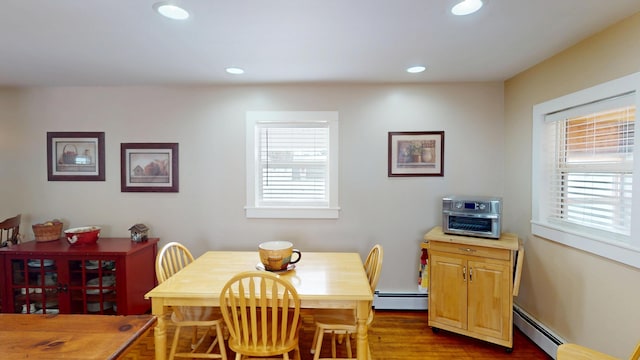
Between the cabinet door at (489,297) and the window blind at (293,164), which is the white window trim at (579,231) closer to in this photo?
the cabinet door at (489,297)

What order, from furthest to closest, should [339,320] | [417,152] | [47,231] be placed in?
[417,152], [47,231], [339,320]

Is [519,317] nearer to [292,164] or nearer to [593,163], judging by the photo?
[593,163]

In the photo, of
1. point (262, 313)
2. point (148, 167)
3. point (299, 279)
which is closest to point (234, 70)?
point (148, 167)

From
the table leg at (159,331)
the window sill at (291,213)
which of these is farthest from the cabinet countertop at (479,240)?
the table leg at (159,331)

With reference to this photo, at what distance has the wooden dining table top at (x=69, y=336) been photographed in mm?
920

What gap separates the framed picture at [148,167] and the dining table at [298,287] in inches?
45.1

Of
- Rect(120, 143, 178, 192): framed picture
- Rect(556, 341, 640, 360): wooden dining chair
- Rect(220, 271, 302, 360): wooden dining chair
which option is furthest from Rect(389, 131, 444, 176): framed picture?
Rect(120, 143, 178, 192): framed picture

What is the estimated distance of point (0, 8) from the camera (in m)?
1.63

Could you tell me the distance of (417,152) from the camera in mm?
3055

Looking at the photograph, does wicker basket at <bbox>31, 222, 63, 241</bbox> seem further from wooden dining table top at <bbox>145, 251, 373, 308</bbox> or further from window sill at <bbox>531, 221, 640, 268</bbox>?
window sill at <bbox>531, 221, 640, 268</bbox>

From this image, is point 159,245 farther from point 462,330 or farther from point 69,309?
point 462,330

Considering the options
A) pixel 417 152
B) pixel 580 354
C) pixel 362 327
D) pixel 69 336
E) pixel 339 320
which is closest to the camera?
pixel 69 336

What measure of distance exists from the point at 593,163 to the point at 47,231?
4.68 m

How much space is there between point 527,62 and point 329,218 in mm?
2186
